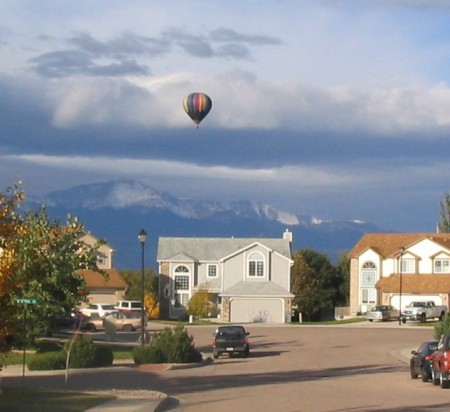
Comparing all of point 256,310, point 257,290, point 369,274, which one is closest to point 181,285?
point 257,290

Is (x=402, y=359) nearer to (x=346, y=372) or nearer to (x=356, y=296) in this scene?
(x=346, y=372)

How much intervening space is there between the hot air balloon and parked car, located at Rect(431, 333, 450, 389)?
95.9 feet

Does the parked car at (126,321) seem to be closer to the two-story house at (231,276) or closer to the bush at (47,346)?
the two-story house at (231,276)

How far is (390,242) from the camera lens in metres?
99.8

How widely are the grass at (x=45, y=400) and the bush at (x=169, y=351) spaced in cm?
1321

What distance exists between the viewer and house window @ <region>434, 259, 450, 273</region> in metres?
94.7

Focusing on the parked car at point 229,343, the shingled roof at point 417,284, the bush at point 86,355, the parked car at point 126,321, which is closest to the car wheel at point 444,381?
the bush at point 86,355

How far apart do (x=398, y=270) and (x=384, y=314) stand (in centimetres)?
1289

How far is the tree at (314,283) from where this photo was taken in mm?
98750

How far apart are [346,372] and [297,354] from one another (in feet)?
34.3

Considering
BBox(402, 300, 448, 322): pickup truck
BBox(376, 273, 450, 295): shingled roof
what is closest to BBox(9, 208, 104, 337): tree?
BBox(402, 300, 448, 322): pickup truck

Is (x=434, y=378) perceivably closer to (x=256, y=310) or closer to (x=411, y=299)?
(x=256, y=310)

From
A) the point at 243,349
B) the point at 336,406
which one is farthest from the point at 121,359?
the point at 336,406

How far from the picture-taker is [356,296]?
97688 mm
